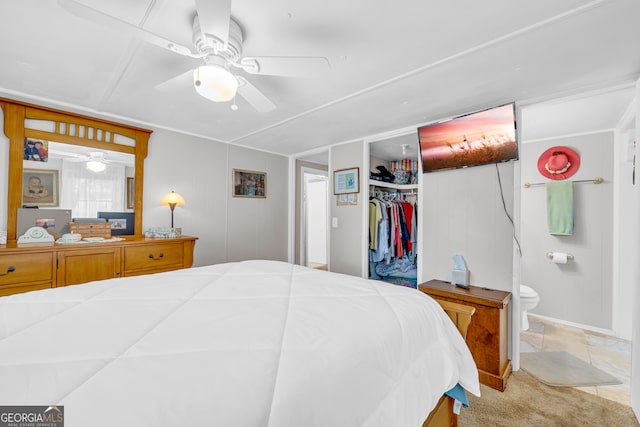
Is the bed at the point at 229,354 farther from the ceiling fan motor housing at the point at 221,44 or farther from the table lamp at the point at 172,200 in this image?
the table lamp at the point at 172,200

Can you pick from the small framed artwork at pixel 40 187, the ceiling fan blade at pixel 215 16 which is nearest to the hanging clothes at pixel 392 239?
the ceiling fan blade at pixel 215 16

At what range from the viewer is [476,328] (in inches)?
83.8

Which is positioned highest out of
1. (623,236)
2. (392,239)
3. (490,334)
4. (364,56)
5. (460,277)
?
(364,56)

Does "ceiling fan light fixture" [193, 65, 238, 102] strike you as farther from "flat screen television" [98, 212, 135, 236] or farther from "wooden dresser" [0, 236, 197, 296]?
"flat screen television" [98, 212, 135, 236]

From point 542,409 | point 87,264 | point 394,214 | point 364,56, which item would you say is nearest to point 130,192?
point 87,264

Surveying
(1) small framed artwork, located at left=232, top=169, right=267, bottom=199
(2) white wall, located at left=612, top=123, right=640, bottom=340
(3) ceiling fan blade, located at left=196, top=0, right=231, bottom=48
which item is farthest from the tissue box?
(1) small framed artwork, located at left=232, top=169, right=267, bottom=199

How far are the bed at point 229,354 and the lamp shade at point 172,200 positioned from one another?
188 cm

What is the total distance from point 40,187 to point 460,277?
156 inches

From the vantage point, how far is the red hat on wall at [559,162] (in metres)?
3.09

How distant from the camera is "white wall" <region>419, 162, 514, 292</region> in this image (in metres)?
2.34

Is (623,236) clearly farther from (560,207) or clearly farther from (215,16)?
(215,16)

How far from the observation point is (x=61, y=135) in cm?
256

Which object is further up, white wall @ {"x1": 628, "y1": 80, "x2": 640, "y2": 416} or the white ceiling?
the white ceiling

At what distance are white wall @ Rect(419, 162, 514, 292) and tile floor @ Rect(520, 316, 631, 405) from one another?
893 mm
